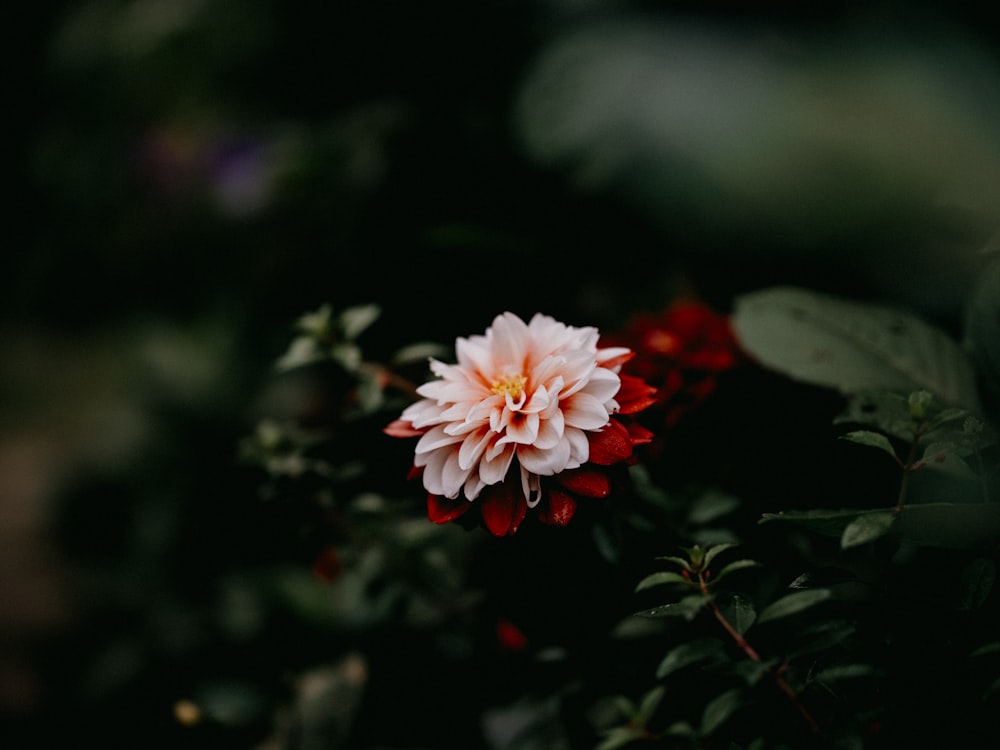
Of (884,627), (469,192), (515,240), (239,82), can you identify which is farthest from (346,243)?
(884,627)

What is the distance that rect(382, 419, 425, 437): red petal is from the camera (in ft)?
1.81

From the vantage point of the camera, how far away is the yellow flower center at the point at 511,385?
1.79 ft

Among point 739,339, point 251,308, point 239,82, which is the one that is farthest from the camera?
point 239,82

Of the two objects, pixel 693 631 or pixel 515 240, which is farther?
pixel 515 240

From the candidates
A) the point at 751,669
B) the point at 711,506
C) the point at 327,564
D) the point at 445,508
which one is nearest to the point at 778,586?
the point at 711,506

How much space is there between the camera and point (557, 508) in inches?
19.9

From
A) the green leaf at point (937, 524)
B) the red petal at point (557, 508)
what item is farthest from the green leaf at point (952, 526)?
the red petal at point (557, 508)

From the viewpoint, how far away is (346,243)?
1295mm

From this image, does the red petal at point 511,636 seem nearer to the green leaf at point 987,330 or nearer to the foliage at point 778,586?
the foliage at point 778,586

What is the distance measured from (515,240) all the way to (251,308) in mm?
650

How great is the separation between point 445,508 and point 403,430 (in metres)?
0.07

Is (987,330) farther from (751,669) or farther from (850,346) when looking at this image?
(751,669)

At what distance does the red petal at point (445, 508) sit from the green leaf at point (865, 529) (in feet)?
0.77

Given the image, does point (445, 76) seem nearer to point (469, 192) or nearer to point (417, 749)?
point (469, 192)
